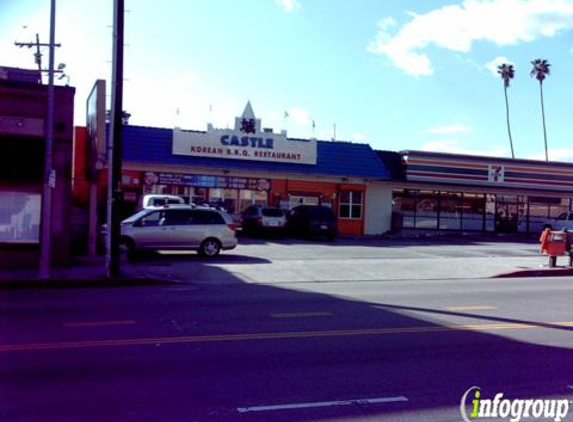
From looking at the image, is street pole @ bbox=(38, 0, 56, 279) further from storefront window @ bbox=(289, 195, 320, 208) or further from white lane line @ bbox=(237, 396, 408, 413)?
storefront window @ bbox=(289, 195, 320, 208)

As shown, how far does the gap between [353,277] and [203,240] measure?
19.5 feet

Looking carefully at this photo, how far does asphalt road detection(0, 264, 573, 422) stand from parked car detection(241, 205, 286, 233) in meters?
18.2

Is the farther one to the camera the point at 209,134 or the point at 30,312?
the point at 209,134

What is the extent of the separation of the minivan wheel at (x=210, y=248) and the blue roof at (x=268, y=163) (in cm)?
1155

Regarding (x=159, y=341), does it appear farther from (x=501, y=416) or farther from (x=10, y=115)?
(x=10, y=115)

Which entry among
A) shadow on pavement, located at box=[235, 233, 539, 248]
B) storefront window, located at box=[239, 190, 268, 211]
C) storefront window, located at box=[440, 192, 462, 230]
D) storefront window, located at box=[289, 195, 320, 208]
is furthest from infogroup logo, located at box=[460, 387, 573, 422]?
storefront window, located at box=[440, 192, 462, 230]

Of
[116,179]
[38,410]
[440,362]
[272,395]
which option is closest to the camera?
[38,410]

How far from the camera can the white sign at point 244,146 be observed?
34094 mm

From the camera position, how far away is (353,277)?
18797 millimetres

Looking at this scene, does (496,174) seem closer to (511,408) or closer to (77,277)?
(77,277)

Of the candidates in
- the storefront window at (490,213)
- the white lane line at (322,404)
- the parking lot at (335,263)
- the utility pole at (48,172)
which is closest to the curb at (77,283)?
the utility pole at (48,172)

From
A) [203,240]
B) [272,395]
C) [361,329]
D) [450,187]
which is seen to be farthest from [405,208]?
[272,395]

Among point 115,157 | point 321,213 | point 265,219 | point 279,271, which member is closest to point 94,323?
point 115,157

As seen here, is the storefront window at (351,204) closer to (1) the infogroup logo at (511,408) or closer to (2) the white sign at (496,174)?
(2) the white sign at (496,174)
